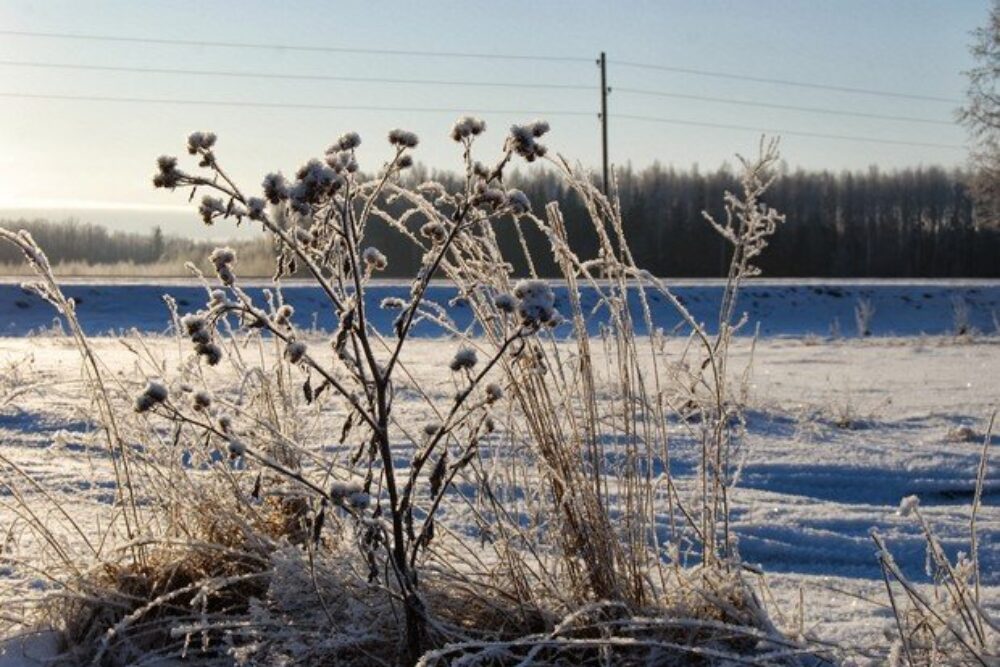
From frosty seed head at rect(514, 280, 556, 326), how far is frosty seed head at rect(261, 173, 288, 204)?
1.18 ft

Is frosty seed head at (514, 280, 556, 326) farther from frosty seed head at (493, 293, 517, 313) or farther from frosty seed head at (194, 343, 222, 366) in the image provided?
frosty seed head at (194, 343, 222, 366)

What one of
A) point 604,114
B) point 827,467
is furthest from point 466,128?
point 604,114

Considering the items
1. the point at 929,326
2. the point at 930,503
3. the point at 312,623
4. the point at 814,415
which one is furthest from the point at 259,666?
the point at 929,326

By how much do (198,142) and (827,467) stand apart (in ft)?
10.5

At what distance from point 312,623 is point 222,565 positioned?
408mm

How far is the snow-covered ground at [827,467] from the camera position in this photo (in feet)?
8.78

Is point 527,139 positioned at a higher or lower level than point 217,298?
higher

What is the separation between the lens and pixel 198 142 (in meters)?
1.68

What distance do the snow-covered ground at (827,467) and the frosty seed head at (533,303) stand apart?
536 millimetres

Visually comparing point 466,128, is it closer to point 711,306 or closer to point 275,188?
point 275,188

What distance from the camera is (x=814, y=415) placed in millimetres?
5559

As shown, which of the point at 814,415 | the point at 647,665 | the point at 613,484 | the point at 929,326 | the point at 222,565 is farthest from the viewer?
the point at 929,326

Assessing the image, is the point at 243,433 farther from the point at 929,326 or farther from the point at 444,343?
the point at 929,326

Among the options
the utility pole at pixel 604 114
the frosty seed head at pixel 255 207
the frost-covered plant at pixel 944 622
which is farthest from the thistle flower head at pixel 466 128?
the utility pole at pixel 604 114
